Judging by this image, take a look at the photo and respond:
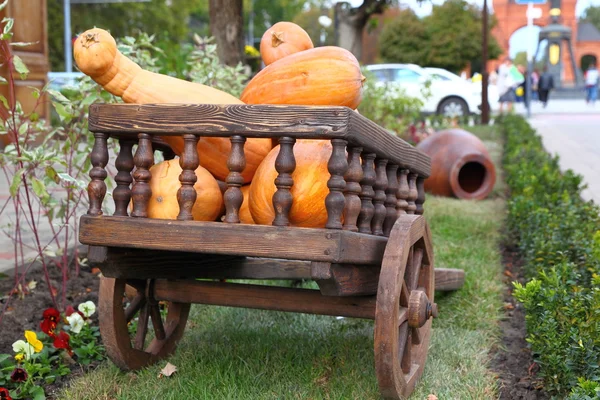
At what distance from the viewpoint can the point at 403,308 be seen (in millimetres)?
2656

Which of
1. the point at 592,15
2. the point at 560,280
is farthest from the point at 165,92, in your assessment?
the point at 592,15

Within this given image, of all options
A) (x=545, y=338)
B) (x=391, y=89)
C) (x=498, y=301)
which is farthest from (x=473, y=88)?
(x=545, y=338)

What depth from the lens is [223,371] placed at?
3014mm

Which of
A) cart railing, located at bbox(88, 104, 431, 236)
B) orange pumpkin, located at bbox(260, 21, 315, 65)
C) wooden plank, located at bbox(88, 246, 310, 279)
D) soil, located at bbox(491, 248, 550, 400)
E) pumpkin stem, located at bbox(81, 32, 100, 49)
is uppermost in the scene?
orange pumpkin, located at bbox(260, 21, 315, 65)

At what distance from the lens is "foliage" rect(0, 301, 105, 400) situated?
2.86 m

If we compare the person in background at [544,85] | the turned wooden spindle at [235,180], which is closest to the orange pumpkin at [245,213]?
the turned wooden spindle at [235,180]

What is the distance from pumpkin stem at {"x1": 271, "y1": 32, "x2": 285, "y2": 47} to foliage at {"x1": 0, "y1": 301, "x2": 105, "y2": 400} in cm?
145

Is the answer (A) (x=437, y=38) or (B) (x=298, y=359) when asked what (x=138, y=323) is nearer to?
(B) (x=298, y=359)

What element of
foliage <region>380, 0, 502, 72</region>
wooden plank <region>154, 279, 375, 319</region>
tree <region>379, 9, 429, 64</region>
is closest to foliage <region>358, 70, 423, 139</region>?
wooden plank <region>154, 279, 375, 319</region>

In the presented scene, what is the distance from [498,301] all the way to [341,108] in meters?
2.27

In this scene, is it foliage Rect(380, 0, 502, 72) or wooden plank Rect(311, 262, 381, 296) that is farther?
foliage Rect(380, 0, 502, 72)

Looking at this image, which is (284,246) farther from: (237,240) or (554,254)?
(554,254)

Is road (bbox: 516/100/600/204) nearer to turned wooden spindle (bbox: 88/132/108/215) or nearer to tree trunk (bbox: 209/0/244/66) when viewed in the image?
tree trunk (bbox: 209/0/244/66)

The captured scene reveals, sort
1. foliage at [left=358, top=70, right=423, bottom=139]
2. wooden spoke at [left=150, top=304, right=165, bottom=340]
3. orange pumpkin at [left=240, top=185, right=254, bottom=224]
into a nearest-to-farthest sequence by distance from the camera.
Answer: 1. orange pumpkin at [left=240, top=185, right=254, bottom=224]
2. wooden spoke at [left=150, top=304, right=165, bottom=340]
3. foliage at [left=358, top=70, right=423, bottom=139]
